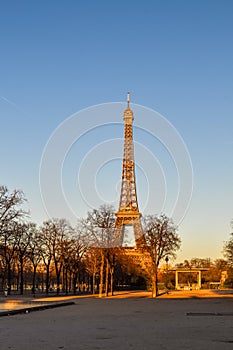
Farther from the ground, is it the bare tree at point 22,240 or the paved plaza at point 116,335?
the bare tree at point 22,240

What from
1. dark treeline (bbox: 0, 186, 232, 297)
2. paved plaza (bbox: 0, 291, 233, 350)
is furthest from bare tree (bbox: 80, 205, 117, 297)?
paved plaza (bbox: 0, 291, 233, 350)

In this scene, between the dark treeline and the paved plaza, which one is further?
the dark treeline

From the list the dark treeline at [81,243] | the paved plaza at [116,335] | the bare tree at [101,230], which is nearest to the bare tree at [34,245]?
the dark treeline at [81,243]

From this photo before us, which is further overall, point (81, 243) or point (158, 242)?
point (81, 243)

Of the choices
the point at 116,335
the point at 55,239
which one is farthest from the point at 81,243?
the point at 116,335

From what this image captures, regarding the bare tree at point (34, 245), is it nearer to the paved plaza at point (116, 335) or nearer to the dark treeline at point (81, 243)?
the dark treeline at point (81, 243)

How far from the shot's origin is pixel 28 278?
121 m

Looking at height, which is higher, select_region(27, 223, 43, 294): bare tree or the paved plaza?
select_region(27, 223, 43, 294): bare tree

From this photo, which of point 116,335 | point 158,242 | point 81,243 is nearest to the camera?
point 116,335

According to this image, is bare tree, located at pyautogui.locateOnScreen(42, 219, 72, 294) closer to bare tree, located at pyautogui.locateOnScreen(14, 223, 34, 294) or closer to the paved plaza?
bare tree, located at pyautogui.locateOnScreen(14, 223, 34, 294)

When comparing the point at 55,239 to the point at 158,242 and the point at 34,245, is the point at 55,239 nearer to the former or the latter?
the point at 34,245

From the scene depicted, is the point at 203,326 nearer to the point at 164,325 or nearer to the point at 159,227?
the point at 164,325

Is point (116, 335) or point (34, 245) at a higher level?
point (34, 245)

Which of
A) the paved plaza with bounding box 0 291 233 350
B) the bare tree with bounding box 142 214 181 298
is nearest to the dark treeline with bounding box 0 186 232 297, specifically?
the bare tree with bounding box 142 214 181 298
